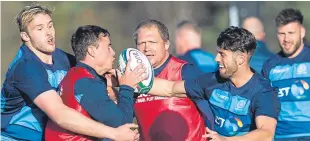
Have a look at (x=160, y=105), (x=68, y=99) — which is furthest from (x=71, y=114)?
(x=160, y=105)

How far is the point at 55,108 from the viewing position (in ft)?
24.1

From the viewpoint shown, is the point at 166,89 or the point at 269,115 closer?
the point at 269,115

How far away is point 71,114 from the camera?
7281mm

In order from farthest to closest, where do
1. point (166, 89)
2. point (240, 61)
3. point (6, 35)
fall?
point (6, 35) < point (166, 89) < point (240, 61)

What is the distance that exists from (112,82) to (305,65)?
2218mm

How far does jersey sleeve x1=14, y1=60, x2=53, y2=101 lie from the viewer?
7.50m

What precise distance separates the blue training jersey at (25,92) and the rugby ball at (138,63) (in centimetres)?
62

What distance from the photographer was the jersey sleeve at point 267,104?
7531mm

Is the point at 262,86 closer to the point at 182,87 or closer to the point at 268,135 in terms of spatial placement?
the point at 268,135

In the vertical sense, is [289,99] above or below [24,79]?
below

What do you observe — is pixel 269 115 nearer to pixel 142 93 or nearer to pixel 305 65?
pixel 142 93

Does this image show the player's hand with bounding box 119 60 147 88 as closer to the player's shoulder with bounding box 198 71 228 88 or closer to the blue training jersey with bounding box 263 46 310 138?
the player's shoulder with bounding box 198 71 228 88

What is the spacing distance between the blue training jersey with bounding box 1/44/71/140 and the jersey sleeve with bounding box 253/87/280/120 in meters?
1.76

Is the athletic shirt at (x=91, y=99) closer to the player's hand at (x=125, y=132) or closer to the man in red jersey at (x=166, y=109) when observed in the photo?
the player's hand at (x=125, y=132)
